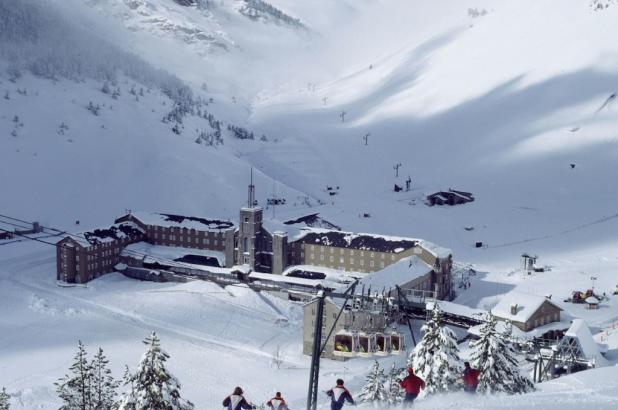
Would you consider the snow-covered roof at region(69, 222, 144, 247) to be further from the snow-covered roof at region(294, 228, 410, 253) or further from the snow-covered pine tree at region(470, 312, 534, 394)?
the snow-covered pine tree at region(470, 312, 534, 394)

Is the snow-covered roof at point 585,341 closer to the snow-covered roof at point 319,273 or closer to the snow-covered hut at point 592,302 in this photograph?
the snow-covered hut at point 592,302

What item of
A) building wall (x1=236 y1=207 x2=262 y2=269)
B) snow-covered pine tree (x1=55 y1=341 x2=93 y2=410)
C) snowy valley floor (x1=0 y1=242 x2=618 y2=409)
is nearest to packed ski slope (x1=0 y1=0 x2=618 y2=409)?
snowy valley floor (x1=0 y1=242 x2=618 y2=409)

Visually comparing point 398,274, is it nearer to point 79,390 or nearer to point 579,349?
point 579,349

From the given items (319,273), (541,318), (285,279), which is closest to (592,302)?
(541,318)

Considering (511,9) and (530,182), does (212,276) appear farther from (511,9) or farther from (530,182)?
(511,9)

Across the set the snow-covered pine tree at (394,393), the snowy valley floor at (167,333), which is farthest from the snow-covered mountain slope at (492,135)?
the snow-covered pine tree at (394,393)

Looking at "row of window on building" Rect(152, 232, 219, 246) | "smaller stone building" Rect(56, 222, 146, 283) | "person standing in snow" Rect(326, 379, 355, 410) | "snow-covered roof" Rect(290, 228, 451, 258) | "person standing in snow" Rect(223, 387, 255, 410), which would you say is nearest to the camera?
"person standing in snow" Rect(326, 379, 355, 410)
